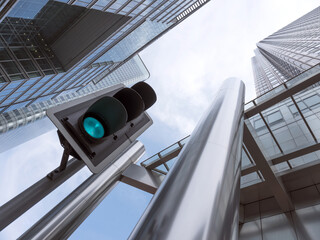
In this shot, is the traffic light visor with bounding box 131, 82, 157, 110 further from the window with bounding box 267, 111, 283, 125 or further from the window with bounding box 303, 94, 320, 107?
the window with bounding box 303, 94, 320, 107

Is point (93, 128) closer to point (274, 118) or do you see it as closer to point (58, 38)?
point (274, 118)

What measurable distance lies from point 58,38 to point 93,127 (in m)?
39.5

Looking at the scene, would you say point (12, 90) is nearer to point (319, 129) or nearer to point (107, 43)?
point (107, 43)

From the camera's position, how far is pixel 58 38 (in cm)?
3647

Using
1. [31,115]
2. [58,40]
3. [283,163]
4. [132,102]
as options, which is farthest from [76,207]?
[31,115]

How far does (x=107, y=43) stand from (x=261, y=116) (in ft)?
100

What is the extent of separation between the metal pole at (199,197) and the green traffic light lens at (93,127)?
2.76 feet

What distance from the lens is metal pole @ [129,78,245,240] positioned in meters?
1.73

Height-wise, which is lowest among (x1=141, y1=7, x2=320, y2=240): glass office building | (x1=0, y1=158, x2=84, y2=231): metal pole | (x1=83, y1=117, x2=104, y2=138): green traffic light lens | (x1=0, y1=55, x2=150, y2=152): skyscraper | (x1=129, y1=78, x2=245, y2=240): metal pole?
(x1=141, y1=7, x2=320, y2=240): glass office building

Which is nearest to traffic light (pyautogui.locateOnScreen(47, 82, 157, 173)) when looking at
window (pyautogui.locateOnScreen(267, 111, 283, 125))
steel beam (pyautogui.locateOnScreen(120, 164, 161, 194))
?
steel beam (pyautogui.locateOnScreen(120, 164, 161, 194))

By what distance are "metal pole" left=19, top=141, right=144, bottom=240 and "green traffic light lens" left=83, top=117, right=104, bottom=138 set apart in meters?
5.23

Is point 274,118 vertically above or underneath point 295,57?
above

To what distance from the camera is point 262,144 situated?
9344 millimetres

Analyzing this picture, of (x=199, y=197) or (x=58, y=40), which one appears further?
Result: (x=58, y=40)
